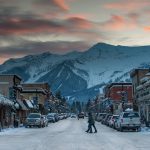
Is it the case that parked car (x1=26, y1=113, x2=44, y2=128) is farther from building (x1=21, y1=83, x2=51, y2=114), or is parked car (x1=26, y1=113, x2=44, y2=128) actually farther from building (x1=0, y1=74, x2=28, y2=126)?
building (x1=21, y1=83, x2=51, y2=114)

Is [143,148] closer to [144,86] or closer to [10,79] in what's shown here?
[144,86]

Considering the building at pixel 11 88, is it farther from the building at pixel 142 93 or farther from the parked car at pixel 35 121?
the building at pixel 142 93

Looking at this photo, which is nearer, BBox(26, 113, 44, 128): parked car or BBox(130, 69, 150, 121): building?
BBox(26, 113, 44, 128): parked car

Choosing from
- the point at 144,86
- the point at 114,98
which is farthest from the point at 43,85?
the point at 144,86

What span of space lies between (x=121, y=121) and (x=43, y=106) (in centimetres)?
10551

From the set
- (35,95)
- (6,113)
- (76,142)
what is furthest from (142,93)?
(76,142)

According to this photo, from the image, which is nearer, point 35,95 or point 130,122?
point 130,122

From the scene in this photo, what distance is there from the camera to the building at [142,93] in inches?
3406

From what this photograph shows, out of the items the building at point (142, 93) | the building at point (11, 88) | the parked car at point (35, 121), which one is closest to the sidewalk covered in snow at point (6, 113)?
the parked car at point (35, 121)

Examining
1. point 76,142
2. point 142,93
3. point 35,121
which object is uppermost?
point 142,93

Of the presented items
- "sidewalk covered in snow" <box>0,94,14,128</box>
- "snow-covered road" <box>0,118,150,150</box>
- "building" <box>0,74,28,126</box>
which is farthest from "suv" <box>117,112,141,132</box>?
"building" <box>0,74,28,126</box>

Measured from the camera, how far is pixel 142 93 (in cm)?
9381

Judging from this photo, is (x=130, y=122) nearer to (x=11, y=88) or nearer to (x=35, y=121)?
(x=35, y=121)

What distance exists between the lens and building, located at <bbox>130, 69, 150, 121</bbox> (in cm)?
8650
